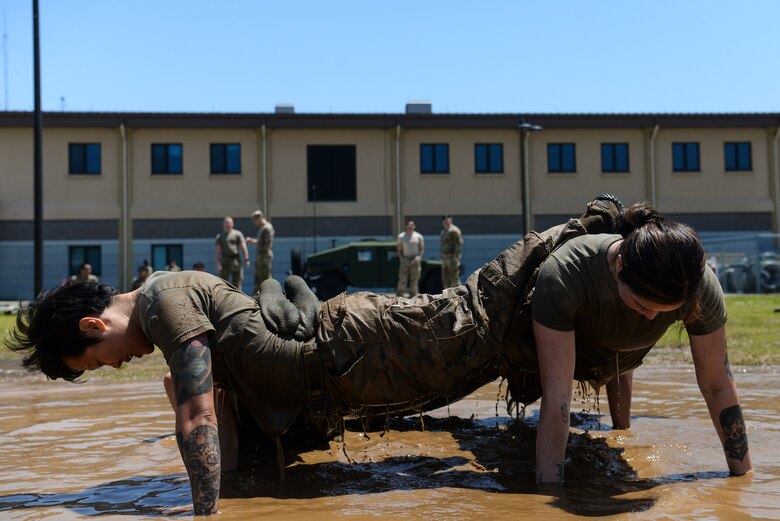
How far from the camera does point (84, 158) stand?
2953cm

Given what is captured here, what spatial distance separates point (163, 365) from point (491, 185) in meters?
22.9

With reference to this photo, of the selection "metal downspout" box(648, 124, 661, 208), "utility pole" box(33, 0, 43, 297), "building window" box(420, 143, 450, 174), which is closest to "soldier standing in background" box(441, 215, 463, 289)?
"utility pole" box(33, 0, 43, 297)

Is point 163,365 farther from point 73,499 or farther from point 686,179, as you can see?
point 686,179

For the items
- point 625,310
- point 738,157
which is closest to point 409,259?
point 625,310

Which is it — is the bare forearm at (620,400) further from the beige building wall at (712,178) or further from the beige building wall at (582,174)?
the beige building wall at (712,178)

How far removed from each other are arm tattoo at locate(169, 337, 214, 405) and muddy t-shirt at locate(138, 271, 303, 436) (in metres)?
0.05

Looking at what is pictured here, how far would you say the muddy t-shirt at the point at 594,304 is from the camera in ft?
11.1

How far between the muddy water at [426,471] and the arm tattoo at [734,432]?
0.12 metres

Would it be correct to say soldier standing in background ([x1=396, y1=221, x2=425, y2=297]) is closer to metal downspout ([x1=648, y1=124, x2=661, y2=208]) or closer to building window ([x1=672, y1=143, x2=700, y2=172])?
metal downspout ([x1=648, y1=124, x2=661, y2=208])

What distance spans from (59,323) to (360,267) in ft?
65.8

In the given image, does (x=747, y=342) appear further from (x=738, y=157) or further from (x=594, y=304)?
(x=738, y=157)

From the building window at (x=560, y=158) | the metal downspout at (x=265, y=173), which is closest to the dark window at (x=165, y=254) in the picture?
the metal downspout at (x=265, y=173)

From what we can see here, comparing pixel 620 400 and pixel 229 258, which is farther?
pixel 229 258

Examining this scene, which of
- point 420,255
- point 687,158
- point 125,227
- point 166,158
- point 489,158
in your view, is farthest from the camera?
point 687,158
